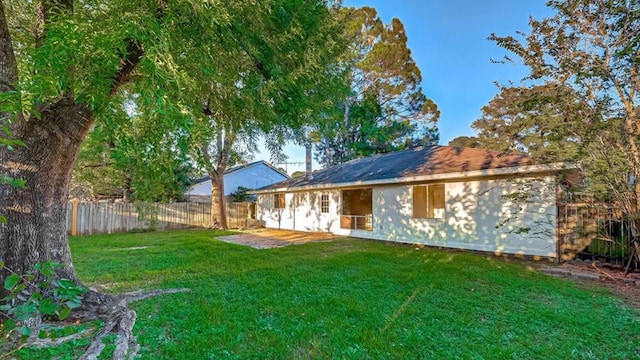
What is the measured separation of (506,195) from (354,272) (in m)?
4.38

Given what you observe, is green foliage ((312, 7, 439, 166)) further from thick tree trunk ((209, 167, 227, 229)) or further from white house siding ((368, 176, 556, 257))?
white house siding ((368, 176, 556, 257))

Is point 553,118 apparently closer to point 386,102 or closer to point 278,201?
point 278,201

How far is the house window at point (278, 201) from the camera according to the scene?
16178 mm

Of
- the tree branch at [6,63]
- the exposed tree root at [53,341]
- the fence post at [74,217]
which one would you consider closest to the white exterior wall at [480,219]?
the exposed tree root at [53,341]

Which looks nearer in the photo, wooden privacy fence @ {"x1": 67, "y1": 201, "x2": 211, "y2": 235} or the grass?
the grass

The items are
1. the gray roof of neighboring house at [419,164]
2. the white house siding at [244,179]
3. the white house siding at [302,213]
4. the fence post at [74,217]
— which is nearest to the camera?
the gray roof of neighboring house at [419,164]

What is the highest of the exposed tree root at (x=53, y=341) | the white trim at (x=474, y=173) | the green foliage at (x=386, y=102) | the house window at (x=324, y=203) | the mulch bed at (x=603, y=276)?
the green foliage at (x=386, y=102)

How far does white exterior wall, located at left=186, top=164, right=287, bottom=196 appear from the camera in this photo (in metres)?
22.5

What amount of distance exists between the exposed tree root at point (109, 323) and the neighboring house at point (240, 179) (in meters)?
16.5

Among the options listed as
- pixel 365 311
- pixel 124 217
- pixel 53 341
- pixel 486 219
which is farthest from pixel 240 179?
pixel 53 341

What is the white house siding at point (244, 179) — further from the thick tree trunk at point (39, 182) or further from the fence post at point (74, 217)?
the thick tree trunk at point (39, 182)

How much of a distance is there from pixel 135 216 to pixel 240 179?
373 inches

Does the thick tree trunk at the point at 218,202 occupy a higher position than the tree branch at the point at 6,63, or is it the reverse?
the tree branch at the point at 6,63

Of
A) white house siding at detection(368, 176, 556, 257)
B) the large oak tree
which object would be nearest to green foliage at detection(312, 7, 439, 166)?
white house siding at detection(368, 176, 556, 257)
